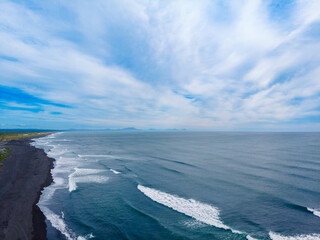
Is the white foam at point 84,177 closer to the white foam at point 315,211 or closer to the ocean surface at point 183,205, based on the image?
the ocean surface at point 183,205

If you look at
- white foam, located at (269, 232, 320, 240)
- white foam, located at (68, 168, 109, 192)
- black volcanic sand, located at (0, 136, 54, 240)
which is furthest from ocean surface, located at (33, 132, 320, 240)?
black volcanic sand, located at (0, 136, 54, 240)

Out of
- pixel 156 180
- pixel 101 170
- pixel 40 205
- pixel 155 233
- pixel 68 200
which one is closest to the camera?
pixel 155 233

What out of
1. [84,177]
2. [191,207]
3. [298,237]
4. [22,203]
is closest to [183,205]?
[191,207]

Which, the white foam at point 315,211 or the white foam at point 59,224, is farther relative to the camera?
the white foam at point 315,211

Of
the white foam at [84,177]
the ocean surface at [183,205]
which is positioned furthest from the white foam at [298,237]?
the white foam at [84,177]

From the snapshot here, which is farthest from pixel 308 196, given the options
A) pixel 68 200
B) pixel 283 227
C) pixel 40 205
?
pixel 40 205

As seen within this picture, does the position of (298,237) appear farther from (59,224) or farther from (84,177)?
(84,177)

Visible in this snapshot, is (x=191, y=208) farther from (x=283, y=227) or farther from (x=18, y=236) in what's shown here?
(x=18, y=236)
